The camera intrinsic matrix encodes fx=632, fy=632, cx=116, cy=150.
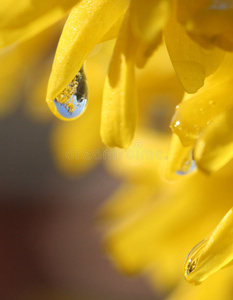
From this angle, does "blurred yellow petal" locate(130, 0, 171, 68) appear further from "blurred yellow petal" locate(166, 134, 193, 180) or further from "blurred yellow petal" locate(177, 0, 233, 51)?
"blurred yellow petal" locate(166, 134, 193, 180)

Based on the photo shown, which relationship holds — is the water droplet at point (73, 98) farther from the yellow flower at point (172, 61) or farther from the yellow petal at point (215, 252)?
the yellow petal at point (215, 252)

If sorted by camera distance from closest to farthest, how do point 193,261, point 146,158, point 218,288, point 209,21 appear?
point 209,21
point 193,261
point 218,288
point 146,158

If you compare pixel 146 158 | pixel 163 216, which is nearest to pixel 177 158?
pixel 163 216

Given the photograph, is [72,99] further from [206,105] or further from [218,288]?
[218,288]

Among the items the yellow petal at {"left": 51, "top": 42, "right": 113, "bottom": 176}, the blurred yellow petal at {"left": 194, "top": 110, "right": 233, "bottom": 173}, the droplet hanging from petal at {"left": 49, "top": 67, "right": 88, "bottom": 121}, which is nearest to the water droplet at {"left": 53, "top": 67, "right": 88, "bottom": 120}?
the droplet hanging from petal at {"left": 49, "top": 67, "right": 88, "bottom": 121}

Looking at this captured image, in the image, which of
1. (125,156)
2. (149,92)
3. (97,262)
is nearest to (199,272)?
(149,92)

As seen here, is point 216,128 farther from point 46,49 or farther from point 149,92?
point 46,49

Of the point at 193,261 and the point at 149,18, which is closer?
the point at 149,18
